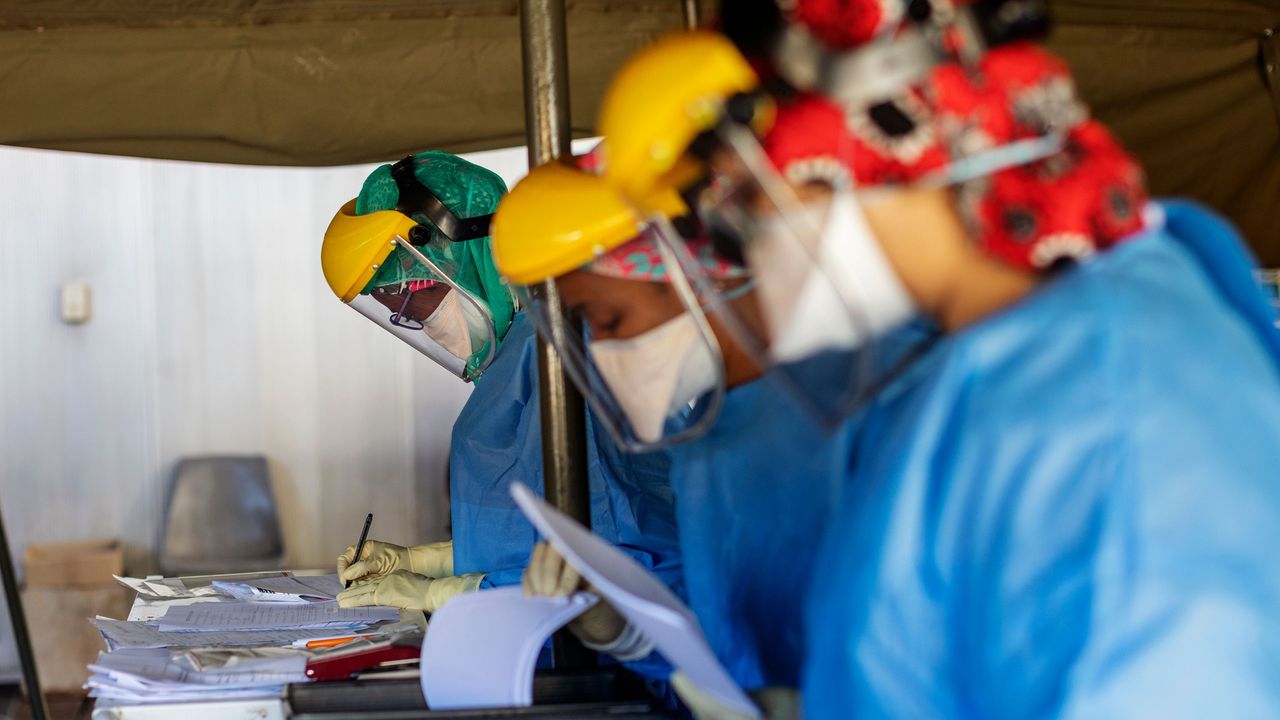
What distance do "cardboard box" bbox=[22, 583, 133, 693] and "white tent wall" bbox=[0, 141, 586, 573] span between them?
47cm

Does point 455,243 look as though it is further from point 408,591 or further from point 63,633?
point 63,633

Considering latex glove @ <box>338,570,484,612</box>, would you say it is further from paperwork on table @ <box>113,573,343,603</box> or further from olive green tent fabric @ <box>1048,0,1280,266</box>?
olive green tent fabric @ <box>1048,0,1280,266</box>

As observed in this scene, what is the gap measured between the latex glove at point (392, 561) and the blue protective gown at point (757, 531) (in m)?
1.13

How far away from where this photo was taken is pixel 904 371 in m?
1.09

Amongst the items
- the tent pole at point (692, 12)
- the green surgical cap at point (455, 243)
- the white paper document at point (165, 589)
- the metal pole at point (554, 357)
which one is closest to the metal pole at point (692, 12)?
the tent pole at point (692, 12)

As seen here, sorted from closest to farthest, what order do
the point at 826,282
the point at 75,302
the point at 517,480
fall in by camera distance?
the point at 826,282 < the point at 517,480 < the point at 75,302

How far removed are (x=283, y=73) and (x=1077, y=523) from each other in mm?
2825

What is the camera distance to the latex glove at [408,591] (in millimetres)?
2309

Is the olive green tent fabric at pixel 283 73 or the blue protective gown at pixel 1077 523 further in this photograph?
the olive green tent fabric at pixel 283 73

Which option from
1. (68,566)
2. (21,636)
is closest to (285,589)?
(21,636)

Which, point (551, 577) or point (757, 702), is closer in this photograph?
point (757, 702)

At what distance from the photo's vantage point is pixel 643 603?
1.25 meters

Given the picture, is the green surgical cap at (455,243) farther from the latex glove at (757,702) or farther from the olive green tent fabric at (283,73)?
the latex glove at (757,702)

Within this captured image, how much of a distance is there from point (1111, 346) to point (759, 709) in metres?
0.62
